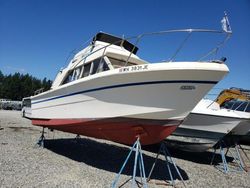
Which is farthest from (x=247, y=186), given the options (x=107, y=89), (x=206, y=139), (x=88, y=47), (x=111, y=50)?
A: (x=88, y=47)

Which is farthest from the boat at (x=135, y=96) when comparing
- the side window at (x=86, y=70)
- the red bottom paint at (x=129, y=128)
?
the side window at (x=86, y=70)

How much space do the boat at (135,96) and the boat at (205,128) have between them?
9.91 ft

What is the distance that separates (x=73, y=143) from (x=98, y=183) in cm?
561

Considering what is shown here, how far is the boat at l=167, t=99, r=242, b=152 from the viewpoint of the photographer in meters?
9.23

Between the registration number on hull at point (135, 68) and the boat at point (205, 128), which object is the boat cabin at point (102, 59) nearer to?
the registration number on hull at point (135, 68)

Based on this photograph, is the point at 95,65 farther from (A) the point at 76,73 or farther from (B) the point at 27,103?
(B) the point at 27,103

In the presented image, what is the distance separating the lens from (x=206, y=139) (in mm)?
9250

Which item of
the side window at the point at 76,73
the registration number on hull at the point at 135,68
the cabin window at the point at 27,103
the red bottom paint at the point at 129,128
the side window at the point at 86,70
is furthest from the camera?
the cabin window at the point at 27,103

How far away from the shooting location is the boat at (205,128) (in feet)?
30.3

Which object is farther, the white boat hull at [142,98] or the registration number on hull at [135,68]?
the registration number on hull at [135,68]

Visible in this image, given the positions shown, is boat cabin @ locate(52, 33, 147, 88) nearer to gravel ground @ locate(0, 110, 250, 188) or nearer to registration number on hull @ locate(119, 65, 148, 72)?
registration number on hull @ locate(119, 65, 148, 72)

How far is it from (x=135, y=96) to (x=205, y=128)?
13.5ft

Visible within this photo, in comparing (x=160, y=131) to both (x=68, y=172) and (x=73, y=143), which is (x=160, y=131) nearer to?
(x=68, y=172)

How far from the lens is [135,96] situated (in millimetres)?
6133
